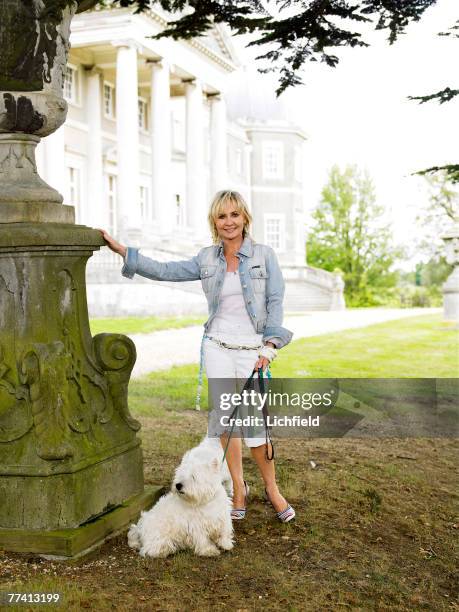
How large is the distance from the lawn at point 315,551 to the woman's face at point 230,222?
166cm

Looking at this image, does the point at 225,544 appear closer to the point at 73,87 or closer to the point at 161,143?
the point at 161,143

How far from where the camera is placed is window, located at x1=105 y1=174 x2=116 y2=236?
30359mm

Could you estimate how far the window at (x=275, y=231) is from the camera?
153ft

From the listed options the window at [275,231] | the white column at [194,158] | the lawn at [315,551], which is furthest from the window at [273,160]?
the lawn at [315,551]

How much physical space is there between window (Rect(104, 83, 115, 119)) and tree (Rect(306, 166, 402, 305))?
618 inches

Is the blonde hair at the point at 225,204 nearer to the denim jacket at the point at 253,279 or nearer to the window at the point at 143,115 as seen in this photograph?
the denim jacket at the point at 253,279

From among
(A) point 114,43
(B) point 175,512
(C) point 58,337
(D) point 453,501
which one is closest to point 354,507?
(D) point 453,501

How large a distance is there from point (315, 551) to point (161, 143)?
26.0 m

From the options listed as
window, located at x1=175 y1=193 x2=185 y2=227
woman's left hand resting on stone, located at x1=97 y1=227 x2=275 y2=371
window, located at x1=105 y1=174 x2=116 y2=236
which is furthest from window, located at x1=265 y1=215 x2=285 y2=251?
woman's left hand resting on stone, located at x1=97 y1=227 x2=275 y2=371

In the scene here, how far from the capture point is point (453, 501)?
194 inches

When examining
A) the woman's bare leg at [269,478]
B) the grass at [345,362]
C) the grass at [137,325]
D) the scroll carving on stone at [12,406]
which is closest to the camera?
the scroll carving on stone at [12,406]

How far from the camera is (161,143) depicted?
2873cm

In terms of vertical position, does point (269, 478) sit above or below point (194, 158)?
below

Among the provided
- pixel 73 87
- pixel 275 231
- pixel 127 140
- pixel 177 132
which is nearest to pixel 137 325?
pixel 127 140
